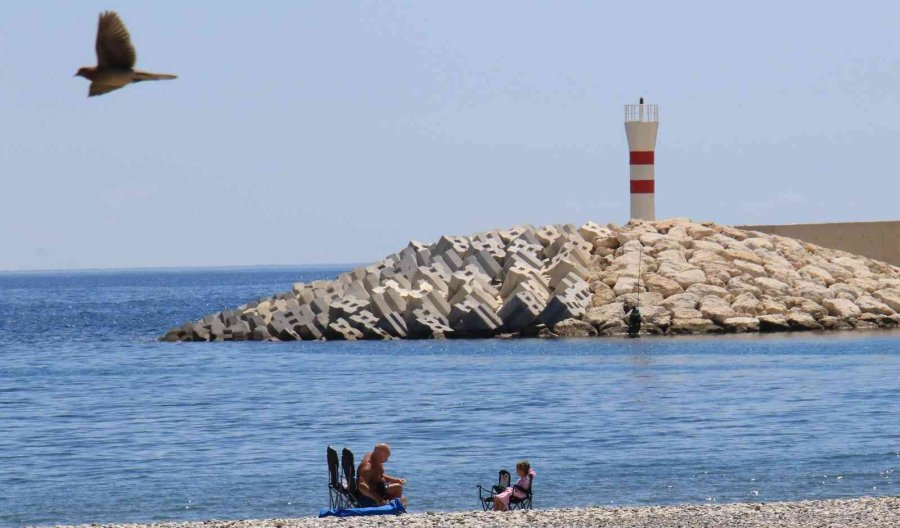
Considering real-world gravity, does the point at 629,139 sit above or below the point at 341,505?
above

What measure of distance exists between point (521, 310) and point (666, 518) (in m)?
23.8

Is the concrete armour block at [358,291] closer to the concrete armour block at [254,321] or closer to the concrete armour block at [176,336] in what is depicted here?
the concrete armour block at [254,321]

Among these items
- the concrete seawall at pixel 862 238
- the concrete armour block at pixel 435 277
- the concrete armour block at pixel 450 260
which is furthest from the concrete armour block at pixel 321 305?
the concrete seawall at pixel 862 238

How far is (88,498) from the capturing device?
581 inches

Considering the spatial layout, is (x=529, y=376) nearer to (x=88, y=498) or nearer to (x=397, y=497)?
(x=88, y=498)

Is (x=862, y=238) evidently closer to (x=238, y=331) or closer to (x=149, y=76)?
(x=238, y=331)

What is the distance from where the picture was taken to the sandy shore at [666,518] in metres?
10.5

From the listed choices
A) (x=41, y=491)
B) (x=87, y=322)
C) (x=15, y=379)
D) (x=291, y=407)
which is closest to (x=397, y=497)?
(x=41, y=491)

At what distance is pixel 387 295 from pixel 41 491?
68.2ft

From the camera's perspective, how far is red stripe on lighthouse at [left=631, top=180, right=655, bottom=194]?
41.4 m

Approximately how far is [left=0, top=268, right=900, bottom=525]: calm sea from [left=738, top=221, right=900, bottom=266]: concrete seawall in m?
7.54

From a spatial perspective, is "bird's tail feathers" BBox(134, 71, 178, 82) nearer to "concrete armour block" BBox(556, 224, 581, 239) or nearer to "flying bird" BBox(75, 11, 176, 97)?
"flying bird" BBox(75, 11, 176, 97)

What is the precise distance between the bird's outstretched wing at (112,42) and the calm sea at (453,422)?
794 cm

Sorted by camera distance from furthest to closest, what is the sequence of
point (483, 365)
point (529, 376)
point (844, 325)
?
point (844, 325) → point (483, 365) → point (529, 376)
